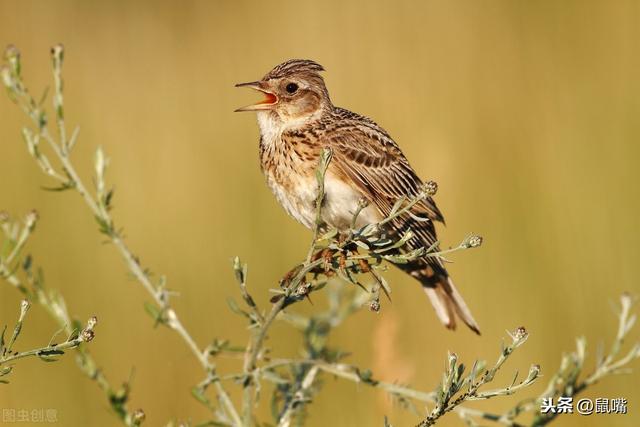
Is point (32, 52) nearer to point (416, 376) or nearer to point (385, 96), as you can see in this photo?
point (385, 96)

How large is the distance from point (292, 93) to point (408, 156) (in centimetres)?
285

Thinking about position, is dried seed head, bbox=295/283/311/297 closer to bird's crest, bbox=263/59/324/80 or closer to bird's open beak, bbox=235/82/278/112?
bird's open beak, bbox=235/82/278/112

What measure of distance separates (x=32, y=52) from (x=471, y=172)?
17.0 ft

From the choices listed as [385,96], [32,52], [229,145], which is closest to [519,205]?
[385,96]

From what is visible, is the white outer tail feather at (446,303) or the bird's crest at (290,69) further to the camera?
the white outer tail feather at (446,303)

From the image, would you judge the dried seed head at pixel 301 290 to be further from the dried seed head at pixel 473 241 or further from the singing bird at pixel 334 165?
the singing bird at pixel 334 165

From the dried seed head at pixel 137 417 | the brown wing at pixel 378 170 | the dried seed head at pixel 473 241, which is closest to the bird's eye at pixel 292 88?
the brown wing at pixel 378 170

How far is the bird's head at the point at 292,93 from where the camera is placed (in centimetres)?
521

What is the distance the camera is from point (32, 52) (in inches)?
409

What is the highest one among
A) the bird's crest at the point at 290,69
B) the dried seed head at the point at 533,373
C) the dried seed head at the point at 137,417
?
the bird's crest at the point at 290,69

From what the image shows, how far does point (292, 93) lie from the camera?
5.31 m

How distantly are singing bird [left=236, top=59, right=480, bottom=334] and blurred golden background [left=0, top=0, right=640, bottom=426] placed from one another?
19.6 inches

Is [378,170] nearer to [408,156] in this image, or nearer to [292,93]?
[292,93]

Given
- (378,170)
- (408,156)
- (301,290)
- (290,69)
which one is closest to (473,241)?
(301,290)
